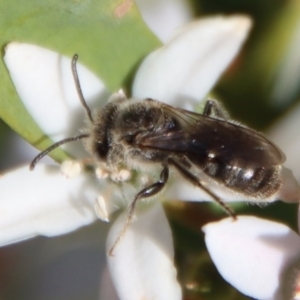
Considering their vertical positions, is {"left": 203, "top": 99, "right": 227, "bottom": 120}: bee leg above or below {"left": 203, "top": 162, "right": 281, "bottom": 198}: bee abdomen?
above

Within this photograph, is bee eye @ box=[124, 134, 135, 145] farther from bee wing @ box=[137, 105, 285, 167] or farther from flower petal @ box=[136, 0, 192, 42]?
flower petal @ box=[136, 0, 192, 42]

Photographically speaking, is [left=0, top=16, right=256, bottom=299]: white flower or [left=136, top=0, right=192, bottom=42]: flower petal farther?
[left=136, top=0, right=192, bottom=42]: flower petal

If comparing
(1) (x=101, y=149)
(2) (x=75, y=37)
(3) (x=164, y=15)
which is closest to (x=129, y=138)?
(1) (x=101, y=149)

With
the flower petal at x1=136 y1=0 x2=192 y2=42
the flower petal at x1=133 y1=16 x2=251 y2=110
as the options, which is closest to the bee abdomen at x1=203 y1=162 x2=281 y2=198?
the flower petal at x1=133 y1=16 x2=251 y2=110

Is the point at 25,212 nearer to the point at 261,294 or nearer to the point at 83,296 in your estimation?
the point at 83,296

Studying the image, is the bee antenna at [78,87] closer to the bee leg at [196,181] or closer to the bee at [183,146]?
the bee at [183,146]

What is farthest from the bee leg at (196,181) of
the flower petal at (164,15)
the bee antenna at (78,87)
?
the flower petal at (164,15)

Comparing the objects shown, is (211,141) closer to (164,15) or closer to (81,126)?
(81,126)
